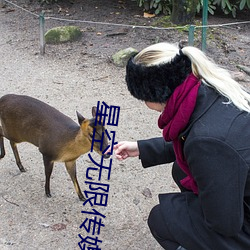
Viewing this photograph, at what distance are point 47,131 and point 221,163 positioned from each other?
1.57 meters

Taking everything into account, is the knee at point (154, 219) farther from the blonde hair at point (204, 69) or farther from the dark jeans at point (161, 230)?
the blonde hair at point (204, 69)

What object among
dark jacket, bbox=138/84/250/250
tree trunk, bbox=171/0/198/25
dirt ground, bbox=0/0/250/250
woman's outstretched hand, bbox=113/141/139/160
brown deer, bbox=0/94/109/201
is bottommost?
dirt ground, bbox=0/0/250/250

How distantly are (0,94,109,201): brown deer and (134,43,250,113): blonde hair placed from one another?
92cm

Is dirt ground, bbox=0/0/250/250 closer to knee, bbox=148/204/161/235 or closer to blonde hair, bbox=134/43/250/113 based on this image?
knee, bbox=148/204/161/235

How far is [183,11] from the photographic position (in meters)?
6.70

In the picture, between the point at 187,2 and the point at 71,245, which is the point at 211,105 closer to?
the point at 71,245

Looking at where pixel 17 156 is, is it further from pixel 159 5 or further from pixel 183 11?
pixel 159 5

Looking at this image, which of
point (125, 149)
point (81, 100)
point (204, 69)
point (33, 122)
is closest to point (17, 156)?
point (33, 122)

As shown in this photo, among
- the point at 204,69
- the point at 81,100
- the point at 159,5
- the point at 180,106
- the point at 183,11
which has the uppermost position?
the point at 204,69

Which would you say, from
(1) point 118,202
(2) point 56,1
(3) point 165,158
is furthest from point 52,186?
(2) point 56,1

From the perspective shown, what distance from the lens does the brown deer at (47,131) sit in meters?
3.01

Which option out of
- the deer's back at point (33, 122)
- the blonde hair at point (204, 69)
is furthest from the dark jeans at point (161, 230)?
the deer's back at point (33, 122)

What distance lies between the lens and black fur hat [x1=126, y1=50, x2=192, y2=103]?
197 centimetres

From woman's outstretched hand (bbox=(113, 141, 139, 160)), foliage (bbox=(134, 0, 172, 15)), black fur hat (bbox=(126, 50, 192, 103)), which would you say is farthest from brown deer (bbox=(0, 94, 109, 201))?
foliage (bbox=(134, 0, 172, 15))
